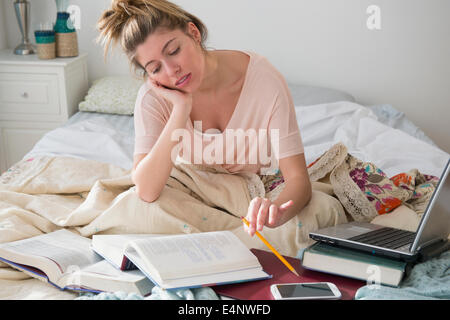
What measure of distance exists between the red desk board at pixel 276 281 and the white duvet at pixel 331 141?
956mm

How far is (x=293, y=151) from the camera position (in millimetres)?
1328

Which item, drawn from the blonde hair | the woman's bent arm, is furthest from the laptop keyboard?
the blonde hair

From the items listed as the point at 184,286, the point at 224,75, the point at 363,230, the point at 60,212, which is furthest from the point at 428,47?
the point at 184,286

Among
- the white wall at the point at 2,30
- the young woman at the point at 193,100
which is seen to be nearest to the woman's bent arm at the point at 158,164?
the young woman at the point at 193,100

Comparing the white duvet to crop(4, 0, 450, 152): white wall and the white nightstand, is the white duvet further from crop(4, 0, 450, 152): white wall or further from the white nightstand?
crop(4, 0, 450, 152): white wall

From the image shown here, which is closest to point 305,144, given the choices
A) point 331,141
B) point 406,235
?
point 331,141

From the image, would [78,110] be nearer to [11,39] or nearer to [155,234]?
[11,39]

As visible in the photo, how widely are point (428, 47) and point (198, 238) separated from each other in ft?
7.45

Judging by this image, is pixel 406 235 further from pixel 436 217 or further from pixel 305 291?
pixel 305 291

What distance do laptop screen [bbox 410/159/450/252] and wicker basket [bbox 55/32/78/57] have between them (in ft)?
7.25

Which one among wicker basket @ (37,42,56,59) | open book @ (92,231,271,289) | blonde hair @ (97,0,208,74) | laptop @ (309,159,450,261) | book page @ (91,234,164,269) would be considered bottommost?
book page @ (91,234,164,269)

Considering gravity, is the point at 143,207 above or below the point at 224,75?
below

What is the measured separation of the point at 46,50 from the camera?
2.59m

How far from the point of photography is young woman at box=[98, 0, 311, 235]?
4.04 ft
